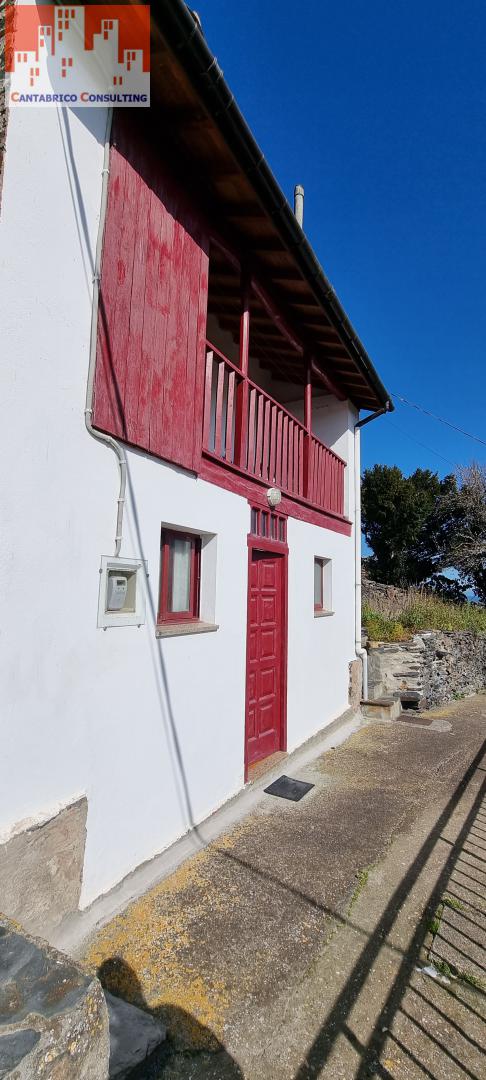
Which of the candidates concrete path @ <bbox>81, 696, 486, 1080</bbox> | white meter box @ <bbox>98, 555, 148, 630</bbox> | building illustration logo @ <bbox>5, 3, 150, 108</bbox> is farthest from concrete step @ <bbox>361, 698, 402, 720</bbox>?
building illustration logo @ <bbox>5, 3, 150, 108</bbox>

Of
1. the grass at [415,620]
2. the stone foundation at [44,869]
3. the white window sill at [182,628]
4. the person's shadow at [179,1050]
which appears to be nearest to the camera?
the person's shadow at [179,1050]

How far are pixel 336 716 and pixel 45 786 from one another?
574 cm

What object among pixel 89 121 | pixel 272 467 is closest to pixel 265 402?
pixel 272 467

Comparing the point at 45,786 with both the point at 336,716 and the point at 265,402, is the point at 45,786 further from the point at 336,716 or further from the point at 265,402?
the point at 336,716

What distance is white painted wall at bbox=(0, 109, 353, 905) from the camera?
8.32ft

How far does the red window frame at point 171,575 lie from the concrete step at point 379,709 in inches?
207

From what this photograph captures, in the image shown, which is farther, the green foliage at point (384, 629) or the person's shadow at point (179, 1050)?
the green foliage at point (384, 629)

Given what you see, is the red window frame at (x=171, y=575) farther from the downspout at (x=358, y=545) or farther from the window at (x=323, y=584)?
the downspout at (x=358, y=545)

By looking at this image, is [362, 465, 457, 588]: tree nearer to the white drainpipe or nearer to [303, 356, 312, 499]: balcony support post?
the white drainpipe

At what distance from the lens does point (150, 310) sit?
3.71 meters

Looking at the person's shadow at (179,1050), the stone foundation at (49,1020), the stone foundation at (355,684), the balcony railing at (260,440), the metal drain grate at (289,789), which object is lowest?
the person's shadow at (179,1050)

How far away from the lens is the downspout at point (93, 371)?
10.0 ft

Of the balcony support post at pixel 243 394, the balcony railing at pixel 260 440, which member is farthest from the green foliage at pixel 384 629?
the balcony support post at pixel 243 394

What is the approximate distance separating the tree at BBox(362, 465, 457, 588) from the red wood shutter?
1973 centimetres
